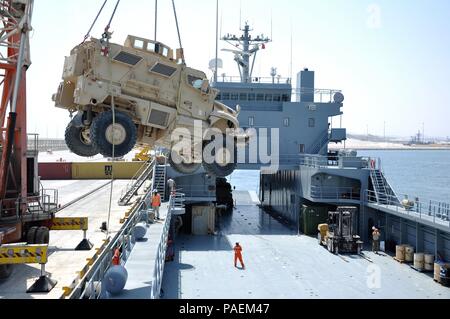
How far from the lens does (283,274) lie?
16766 millimetres

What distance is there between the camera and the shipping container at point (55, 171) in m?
33.1

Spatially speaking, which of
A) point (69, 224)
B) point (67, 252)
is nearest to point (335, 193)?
point (69, 224)

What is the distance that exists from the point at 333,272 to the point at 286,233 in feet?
25.0

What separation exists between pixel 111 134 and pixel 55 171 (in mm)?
25690

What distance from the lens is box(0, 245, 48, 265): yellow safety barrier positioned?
8312 millimetres

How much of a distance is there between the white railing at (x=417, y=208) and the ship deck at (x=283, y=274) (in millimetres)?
2082

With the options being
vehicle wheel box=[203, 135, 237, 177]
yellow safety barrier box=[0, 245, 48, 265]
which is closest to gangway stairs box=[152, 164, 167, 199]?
vehicle wheel box=[203, 135, 237, 177]

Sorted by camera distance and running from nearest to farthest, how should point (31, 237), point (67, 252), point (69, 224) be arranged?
Result: point (31, 237), point (67, 252), point (69, 224)

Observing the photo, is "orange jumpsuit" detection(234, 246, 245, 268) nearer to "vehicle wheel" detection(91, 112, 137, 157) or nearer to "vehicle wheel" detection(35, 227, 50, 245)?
"vehicle wheel" detection(35, 227, 50, 245)

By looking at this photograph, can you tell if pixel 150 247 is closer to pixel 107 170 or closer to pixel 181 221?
pixel 181 221

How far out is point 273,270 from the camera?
56.5 ft

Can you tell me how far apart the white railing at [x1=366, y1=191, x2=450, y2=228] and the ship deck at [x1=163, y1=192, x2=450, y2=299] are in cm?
208

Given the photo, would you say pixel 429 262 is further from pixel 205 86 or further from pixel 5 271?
pixel 5 271
